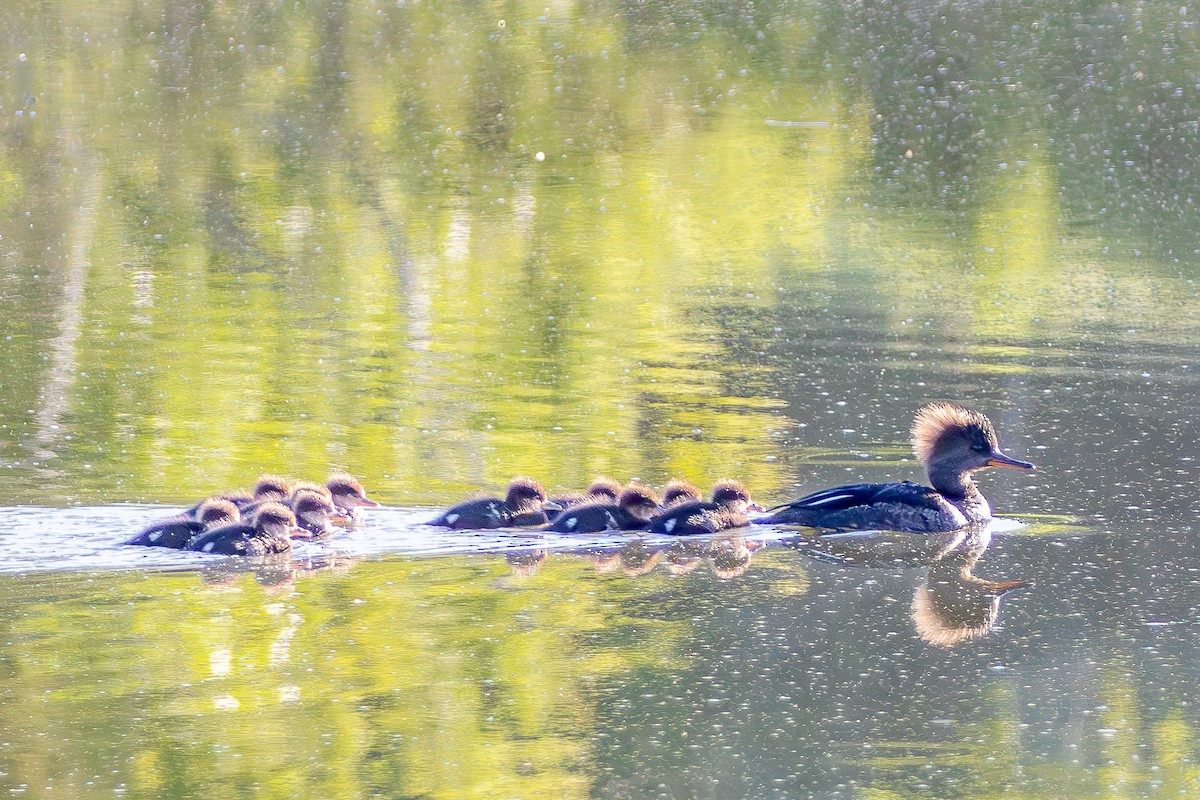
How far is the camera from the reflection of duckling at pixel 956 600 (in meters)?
6.11

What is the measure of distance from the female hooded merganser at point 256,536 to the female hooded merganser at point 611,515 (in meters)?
1.08

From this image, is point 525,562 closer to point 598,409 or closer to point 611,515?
point 611,515

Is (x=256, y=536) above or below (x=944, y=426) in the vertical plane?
below

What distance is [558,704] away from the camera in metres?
5.27

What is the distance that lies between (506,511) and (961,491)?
206 cm

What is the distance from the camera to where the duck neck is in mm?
7742

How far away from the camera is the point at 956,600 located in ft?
21.2

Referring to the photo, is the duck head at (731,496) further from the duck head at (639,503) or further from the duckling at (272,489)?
the duckling at (272,489)

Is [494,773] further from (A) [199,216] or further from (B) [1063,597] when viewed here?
(A) [199,216]

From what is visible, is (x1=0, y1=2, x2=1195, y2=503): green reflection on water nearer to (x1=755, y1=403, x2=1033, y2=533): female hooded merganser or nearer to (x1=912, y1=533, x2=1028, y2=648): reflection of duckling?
(x1=755, y1=403, x2=1033, y2=533): female hooded merganser

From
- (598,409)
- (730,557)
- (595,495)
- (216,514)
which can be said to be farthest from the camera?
(598,409)

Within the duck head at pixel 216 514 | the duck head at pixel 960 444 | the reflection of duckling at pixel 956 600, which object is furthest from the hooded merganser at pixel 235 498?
the duck head at pixel 960 444

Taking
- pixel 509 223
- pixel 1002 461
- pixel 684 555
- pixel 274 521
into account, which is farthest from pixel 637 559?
pixel 509 223

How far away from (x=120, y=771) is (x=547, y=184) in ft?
41.7
